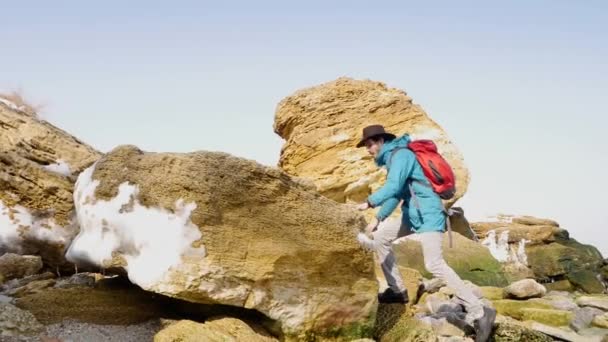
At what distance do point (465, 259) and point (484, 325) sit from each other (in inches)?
553

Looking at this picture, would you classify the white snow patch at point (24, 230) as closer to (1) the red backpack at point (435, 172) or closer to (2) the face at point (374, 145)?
(2) the face at point (374, 145)

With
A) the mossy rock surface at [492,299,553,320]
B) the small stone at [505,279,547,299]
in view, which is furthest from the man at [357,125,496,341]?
the small stone at [505,279,547,299]

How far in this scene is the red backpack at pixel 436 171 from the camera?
6.56m

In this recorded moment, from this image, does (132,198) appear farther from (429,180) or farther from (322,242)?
A: (429,180)

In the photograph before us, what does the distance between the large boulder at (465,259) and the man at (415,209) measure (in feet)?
38.7

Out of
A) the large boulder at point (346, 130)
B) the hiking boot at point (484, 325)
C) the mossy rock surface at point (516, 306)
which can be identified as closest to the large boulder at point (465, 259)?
the large boulder at point (346, 130)

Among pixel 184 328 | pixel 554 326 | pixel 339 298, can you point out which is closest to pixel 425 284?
pixel 554 326

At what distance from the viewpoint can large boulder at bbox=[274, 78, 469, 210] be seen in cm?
2381

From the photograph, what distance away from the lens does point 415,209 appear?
6.62 metres

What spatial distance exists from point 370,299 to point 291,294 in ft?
3.72

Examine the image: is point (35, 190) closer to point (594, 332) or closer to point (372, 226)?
point (372, 226)

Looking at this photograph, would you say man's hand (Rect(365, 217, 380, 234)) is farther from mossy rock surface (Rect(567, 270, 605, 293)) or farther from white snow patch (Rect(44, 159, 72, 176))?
mossy rock surface (Rect(567, 270, 605, 293))

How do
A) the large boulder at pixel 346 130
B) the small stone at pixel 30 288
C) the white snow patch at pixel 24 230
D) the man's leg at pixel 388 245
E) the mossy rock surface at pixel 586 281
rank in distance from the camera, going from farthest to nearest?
the mossy rock surface at pixel 586 281 < the large boulder at pixel 346 130 < the white snow patch at pixel 24 230 < the man's leg at pixel 388 245 < the small stone at pixel 30 288

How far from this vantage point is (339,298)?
645 centimetres
